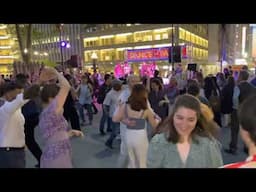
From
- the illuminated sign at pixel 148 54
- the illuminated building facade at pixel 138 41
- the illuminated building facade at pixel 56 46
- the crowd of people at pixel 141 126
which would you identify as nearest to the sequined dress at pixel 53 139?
the crowd of people at pixel 141 126

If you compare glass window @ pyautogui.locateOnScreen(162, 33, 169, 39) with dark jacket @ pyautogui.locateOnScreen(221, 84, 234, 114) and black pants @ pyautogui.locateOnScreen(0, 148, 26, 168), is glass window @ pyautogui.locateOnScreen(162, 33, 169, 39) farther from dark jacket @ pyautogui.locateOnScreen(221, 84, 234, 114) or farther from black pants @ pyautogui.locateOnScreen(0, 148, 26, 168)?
black pants @ pyautogui.locateOnScreen(0, 148, 26, 168)

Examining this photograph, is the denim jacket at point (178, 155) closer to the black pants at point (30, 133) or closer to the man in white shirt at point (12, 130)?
the man in white shirt at point (12, 130)

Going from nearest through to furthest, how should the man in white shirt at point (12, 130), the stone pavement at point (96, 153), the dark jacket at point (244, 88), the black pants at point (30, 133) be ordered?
the man in white shirt at point (12, 130), the black pants at point (30, 133), the stone pavement at point (96, 153), the dark jacket at point (244, 88)

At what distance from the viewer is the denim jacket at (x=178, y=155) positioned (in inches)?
72.3

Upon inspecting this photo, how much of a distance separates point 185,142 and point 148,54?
36909 millimetres

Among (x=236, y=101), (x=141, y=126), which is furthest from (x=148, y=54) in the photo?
(x=141, y=126)

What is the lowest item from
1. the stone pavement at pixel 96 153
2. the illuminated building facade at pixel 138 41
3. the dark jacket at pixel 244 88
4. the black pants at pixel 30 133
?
the stone pavement at pixel 96 153

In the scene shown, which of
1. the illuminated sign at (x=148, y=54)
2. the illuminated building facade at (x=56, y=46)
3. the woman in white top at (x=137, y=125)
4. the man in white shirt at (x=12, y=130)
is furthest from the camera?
the illuminated building facade at (x=56, y=46)

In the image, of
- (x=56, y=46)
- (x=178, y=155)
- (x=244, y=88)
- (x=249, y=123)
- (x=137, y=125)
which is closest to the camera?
(x=249, y=123)

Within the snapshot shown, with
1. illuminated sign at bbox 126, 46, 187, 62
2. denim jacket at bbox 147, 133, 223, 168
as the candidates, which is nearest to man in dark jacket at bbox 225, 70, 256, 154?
denim jacket at bbox 147, 133, 223, 168

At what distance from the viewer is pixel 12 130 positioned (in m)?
3.05

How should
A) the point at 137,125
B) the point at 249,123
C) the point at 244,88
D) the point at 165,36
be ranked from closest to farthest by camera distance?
the point at 249,123 → the point at 137,125 → the point at 244,88 → the point at 165,36

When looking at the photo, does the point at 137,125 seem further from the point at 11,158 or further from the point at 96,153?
the point at 96,153
